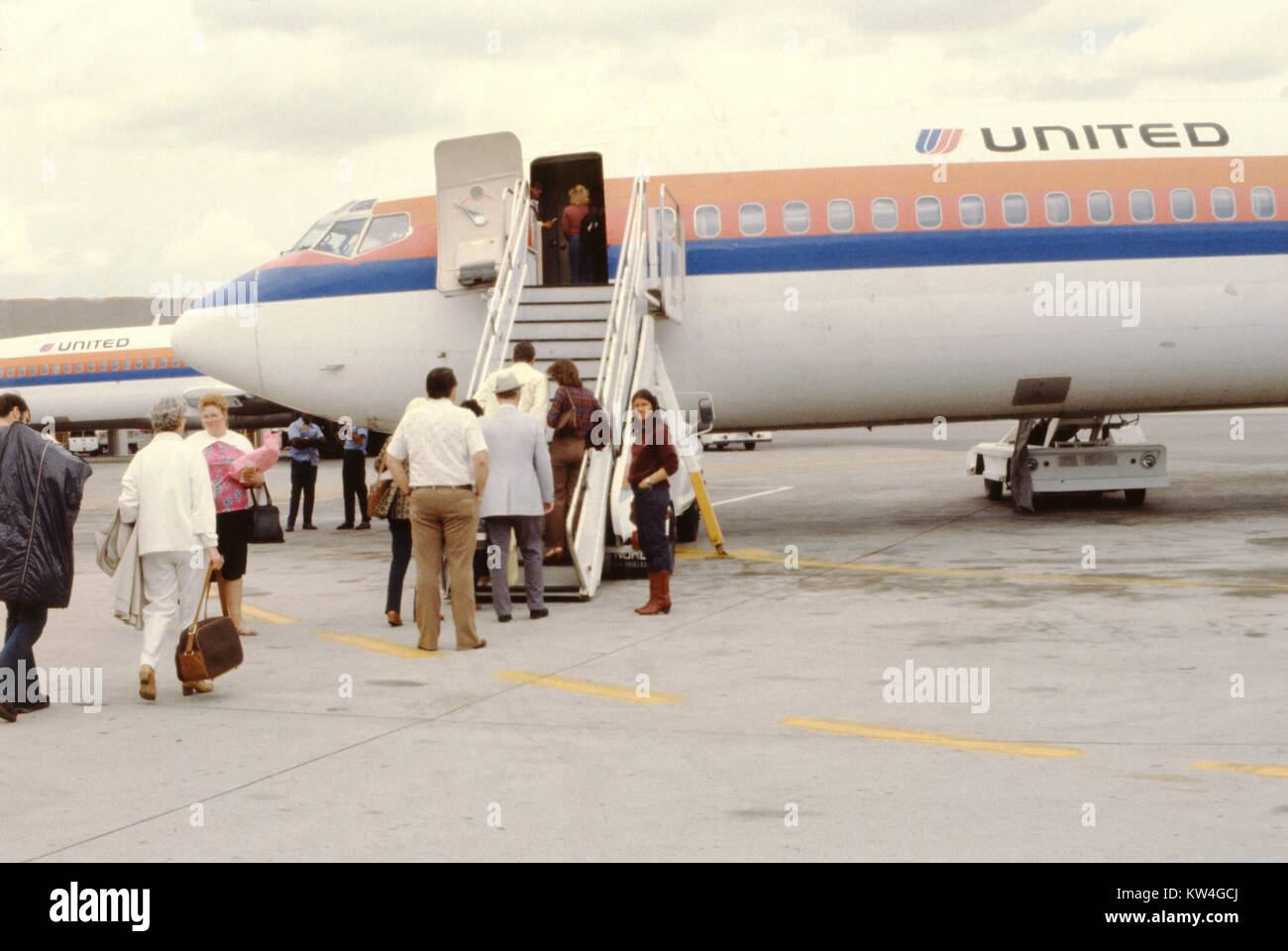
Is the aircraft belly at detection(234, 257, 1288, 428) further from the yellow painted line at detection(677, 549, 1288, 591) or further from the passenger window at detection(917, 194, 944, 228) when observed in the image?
the yellow painted line at detection(677, 549, 1288, 591)

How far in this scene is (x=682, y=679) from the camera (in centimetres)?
920

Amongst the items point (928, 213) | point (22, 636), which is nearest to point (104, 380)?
point (928, 213)

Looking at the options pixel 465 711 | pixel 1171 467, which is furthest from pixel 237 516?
pixel 1171 467

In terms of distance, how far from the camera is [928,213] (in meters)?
16.8

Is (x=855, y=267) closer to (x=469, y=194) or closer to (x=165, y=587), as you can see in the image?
(x=469, y=194)

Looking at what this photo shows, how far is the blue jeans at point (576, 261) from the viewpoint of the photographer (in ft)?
56.2

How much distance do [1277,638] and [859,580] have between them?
4336 millimetres

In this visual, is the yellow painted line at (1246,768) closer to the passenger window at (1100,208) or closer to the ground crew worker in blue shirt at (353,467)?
the passenger window at (1100,208)

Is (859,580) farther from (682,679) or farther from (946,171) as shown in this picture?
(946,171)

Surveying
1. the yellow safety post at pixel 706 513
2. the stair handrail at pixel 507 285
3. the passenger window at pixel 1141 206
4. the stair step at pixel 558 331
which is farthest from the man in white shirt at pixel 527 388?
the passenger window at pixel 1141 206

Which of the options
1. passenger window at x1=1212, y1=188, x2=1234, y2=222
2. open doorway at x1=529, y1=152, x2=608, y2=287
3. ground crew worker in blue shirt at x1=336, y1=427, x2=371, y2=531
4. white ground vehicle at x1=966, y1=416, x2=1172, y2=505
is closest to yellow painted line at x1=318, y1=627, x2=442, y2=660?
open doorway at x1=529, y1=152, x2=608, y2=287

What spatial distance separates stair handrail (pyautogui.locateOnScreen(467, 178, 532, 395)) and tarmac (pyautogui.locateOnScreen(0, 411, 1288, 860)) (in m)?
2.60

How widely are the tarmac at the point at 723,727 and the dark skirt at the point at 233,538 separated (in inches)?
24.3

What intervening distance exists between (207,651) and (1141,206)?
500 inches
